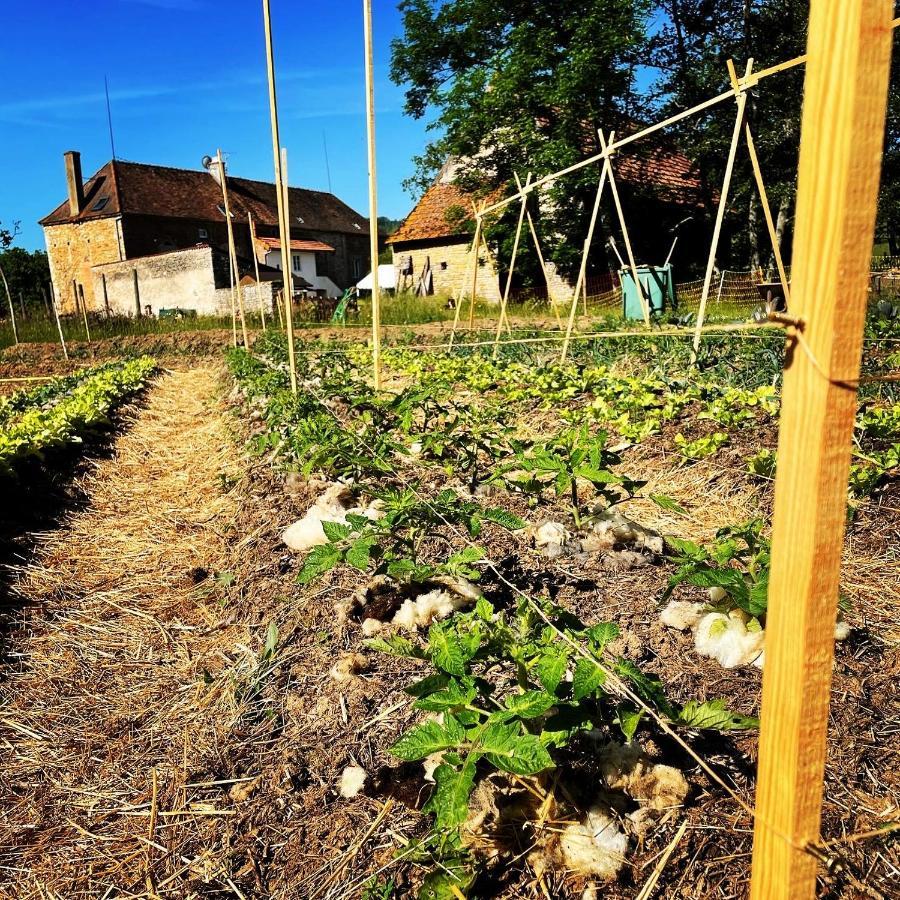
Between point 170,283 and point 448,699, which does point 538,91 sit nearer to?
point 170,283

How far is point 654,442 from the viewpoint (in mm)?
4461

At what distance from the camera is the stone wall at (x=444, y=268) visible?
24.4 metres

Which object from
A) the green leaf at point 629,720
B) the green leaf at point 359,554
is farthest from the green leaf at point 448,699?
the green leaf at point 359,554

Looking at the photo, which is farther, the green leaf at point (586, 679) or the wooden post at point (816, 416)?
the green leaf at point (586, 679)

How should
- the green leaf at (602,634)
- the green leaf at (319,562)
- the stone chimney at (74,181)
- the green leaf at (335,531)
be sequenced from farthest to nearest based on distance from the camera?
1. the stone chimney at (74,181)
2. the green leaf at (335,531)
3. the green leaf at (319,562)
4. the green leaf at (602,634)

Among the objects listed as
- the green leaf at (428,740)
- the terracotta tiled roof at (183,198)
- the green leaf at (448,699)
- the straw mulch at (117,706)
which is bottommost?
the straw mulch at (117,706)

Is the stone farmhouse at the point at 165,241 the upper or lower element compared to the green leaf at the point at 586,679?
upper

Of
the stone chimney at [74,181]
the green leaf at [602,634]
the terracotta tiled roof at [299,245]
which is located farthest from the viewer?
the terracotta tiled roof at [299,245]

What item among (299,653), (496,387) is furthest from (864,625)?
(496,387)

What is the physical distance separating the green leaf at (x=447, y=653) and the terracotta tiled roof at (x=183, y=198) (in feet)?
123

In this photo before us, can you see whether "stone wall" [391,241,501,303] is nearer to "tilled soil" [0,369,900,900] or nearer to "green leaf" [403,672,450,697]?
"tilled soil" [0,369,900,900]

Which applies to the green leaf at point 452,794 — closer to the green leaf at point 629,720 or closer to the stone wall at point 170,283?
the green leaf at point 629,720

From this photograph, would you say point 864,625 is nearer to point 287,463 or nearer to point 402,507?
point 402,507

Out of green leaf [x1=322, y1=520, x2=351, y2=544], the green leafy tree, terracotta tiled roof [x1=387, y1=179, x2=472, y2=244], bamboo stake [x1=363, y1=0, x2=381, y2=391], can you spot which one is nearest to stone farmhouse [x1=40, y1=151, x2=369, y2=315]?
terracotta tiled roof [x1=387, y1=179, x2=472, y2=244]
